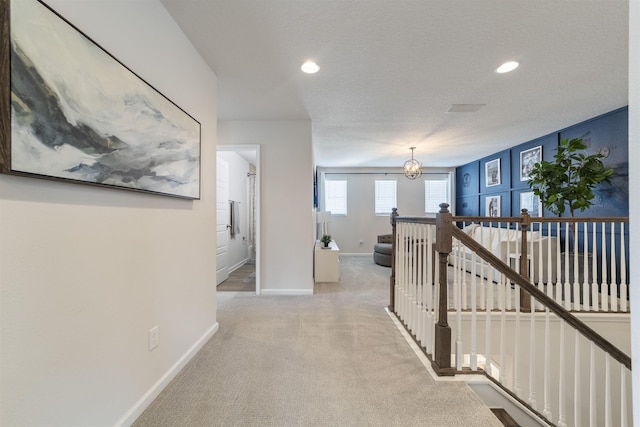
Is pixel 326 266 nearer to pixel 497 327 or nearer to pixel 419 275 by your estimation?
pixel 419 275

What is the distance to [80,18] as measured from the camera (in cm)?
113

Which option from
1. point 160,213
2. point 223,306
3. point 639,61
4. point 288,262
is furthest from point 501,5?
point 223,306

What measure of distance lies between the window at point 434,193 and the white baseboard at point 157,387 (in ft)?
22.4

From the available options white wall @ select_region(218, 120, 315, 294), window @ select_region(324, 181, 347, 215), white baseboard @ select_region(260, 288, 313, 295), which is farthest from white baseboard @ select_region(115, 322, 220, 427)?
window @ select_region(324, 181, 347, 215)

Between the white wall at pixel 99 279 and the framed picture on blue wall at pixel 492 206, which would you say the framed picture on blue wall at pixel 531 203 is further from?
the white wall at pixel 99 279

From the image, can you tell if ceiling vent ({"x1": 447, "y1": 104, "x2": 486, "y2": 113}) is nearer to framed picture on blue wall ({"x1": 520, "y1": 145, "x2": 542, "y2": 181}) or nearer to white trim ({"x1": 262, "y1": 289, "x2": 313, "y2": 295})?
framed picture on blue wall ({"x1": 520, "y1": 145, "x2": 542, "y2": 181})

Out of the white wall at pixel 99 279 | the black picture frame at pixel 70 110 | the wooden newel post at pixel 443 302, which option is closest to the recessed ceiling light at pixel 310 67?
the white wall at pixel 99 279

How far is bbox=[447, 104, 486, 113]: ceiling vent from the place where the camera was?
3205 mm

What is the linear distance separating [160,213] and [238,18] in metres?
1.41

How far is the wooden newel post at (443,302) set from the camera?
1878mm

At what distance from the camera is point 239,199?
18.4 feet

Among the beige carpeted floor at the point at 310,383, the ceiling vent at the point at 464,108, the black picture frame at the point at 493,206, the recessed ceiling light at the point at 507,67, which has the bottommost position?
the beige carpeted floor at the point at 310,383

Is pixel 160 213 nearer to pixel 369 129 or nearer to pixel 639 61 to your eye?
pixel 639 61

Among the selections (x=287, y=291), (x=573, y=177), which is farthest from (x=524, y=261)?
(x=287, y=291)
